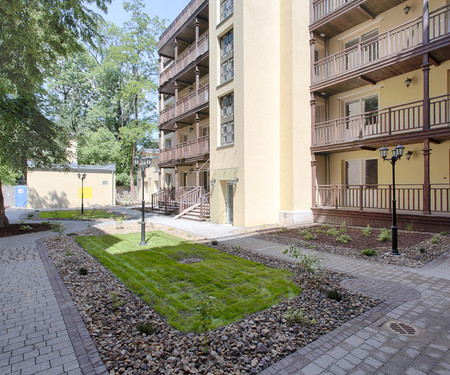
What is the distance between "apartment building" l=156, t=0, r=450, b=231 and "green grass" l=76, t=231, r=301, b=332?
5.19m

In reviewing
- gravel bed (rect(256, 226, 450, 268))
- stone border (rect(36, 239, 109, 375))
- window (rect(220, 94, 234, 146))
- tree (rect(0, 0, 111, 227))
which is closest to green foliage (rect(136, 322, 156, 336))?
stone border (rect(36, 239, 109, 375))

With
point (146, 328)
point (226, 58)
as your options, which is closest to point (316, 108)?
point (226, 58)

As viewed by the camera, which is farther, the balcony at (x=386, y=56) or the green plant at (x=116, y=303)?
the balcony at (x=386, y=56)

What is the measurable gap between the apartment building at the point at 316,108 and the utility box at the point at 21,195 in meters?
21.0

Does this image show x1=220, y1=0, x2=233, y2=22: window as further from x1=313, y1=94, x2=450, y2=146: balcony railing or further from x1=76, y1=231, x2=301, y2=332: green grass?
x1=76, y1=231, x2=301, y2=332: green grass

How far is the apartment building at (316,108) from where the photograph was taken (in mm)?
11055

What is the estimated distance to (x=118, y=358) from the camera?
285 centimetres

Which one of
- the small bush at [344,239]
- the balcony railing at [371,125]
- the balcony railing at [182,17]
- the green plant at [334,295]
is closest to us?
the green plant at [334,295]

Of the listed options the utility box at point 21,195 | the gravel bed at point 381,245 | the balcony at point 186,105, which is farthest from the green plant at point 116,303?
the utility box at point 21,195

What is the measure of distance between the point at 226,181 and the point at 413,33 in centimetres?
994

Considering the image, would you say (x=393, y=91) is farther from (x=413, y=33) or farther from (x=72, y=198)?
(x=72, y=198)

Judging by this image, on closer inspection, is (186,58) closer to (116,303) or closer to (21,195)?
(116,303)

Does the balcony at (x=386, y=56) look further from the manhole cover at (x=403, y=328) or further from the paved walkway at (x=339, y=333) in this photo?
the manhole cover at (x=403, y=328)

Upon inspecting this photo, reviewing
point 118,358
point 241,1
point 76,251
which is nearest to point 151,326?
point 118,358
